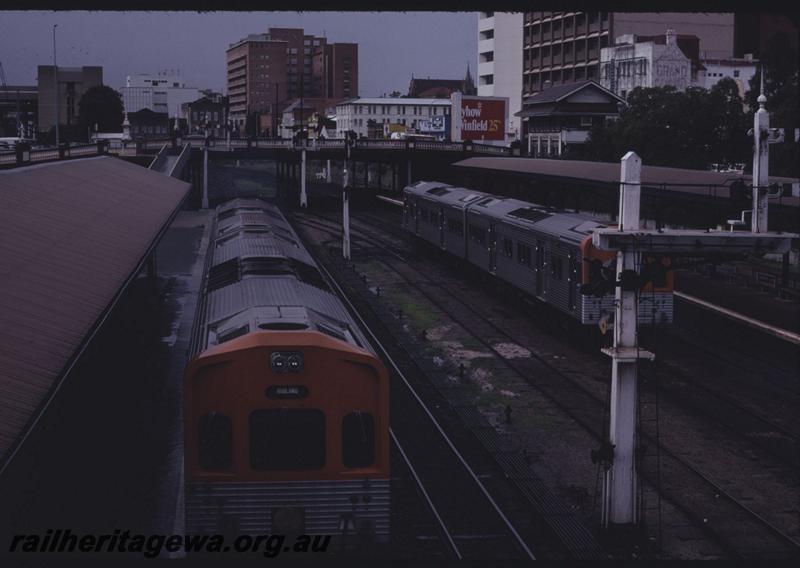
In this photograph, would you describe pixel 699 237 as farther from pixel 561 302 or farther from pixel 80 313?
pixel 561 302

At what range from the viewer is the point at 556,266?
28.6 metres

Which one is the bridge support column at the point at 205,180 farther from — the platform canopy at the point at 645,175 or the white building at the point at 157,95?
the white building at the point at 157,95

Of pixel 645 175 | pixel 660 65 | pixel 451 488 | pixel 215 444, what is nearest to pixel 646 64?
pixel 660 65

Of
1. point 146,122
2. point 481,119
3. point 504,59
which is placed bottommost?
point 481,119

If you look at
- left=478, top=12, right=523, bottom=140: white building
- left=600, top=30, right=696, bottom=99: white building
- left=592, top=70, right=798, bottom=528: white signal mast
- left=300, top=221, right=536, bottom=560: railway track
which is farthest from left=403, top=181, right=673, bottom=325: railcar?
left=478, top=12, right=523, bottom=140: white building

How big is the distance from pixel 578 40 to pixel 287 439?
92.7 meters

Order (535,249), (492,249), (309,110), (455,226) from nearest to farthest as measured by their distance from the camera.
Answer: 1. (535,249)
2. (492,249)
3. (455,226)
4. (309,110)

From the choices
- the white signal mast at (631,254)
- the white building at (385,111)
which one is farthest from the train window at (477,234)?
the white building at (385,111)

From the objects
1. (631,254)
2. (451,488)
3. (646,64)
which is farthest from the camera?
(646,64)

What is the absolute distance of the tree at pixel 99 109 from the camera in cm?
10569

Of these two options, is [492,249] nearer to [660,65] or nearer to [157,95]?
[660,65]

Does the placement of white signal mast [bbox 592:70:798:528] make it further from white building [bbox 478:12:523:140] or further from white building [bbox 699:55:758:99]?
white building [bbox 478:12:523:140]

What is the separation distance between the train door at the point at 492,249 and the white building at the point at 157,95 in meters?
141

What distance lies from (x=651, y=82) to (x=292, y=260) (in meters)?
70.6
